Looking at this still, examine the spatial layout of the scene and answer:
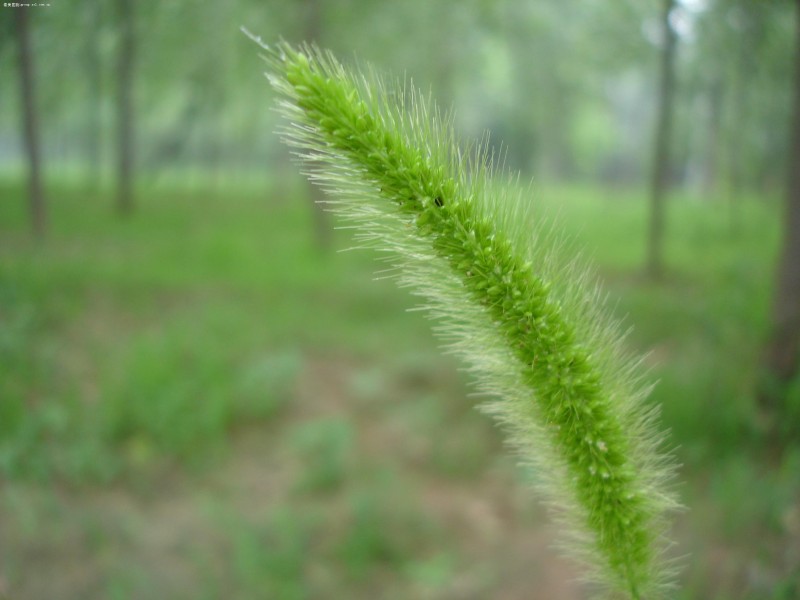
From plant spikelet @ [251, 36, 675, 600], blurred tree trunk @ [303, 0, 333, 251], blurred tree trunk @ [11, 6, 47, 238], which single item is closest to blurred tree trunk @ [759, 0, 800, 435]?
plant spikelet @ [251, 36, 675, 600]

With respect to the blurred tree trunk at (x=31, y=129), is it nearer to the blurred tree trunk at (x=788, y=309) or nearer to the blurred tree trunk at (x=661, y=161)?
the blurred tree trunk at (x=788, y=309)

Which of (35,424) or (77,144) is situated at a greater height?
(77,144)

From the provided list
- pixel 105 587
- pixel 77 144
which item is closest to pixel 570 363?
pixel 105 587

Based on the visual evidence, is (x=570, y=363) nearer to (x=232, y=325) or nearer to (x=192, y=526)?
(x=192, y=526)

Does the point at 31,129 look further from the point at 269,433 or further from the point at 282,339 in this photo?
the point at 282,339

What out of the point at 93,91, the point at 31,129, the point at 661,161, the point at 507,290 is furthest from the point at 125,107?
the point at 661,161

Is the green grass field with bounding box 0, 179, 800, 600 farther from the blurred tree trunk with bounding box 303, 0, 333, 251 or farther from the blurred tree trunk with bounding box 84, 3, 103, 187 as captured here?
the blurred tree trunk with bounding box 303, 0, 333, 251
